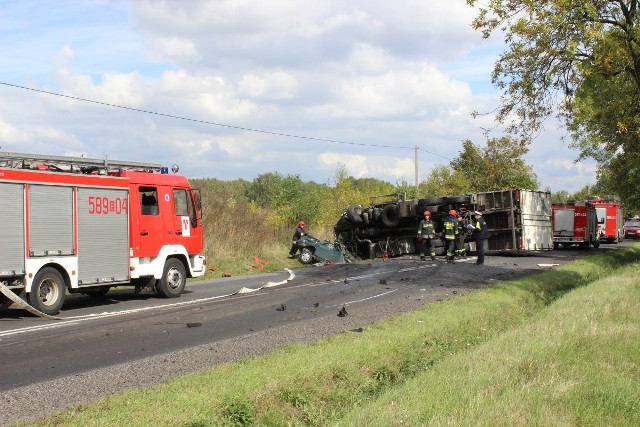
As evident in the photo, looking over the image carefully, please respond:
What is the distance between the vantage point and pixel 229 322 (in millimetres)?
12336

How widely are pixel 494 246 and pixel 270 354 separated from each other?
70.9ft

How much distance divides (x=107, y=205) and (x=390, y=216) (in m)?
16.1

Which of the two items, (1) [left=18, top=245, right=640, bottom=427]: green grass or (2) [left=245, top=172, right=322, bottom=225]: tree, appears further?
(2) [left=245, top=172, right=322, bottom=225]: tree

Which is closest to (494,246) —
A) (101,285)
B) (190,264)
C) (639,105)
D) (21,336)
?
(639,105)

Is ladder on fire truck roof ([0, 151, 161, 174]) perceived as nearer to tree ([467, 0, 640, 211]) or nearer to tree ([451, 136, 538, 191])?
tree ([467, 0, 640, 211])

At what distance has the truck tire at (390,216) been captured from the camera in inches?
1156

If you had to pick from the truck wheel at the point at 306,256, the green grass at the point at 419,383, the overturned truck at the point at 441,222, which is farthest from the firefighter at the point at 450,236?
the green grass at the point at 419,383

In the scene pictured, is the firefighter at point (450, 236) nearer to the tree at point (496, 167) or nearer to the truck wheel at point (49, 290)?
the truck wheel at point (49, 290)

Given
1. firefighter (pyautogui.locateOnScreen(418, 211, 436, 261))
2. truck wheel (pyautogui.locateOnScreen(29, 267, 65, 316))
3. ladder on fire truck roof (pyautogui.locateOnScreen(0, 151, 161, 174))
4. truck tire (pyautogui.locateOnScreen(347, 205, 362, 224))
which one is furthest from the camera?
truck tire (pyautogui.locateOnScreen(347, 205, 362, 224))

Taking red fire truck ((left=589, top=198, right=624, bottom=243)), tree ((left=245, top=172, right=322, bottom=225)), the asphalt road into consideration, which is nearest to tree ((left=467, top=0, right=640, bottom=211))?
the asphalt road

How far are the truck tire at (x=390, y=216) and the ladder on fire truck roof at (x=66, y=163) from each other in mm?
14096

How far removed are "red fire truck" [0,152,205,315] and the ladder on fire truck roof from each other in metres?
0.02

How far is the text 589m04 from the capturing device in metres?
14.9

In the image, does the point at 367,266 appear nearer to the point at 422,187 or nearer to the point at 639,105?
the point at 639,105
